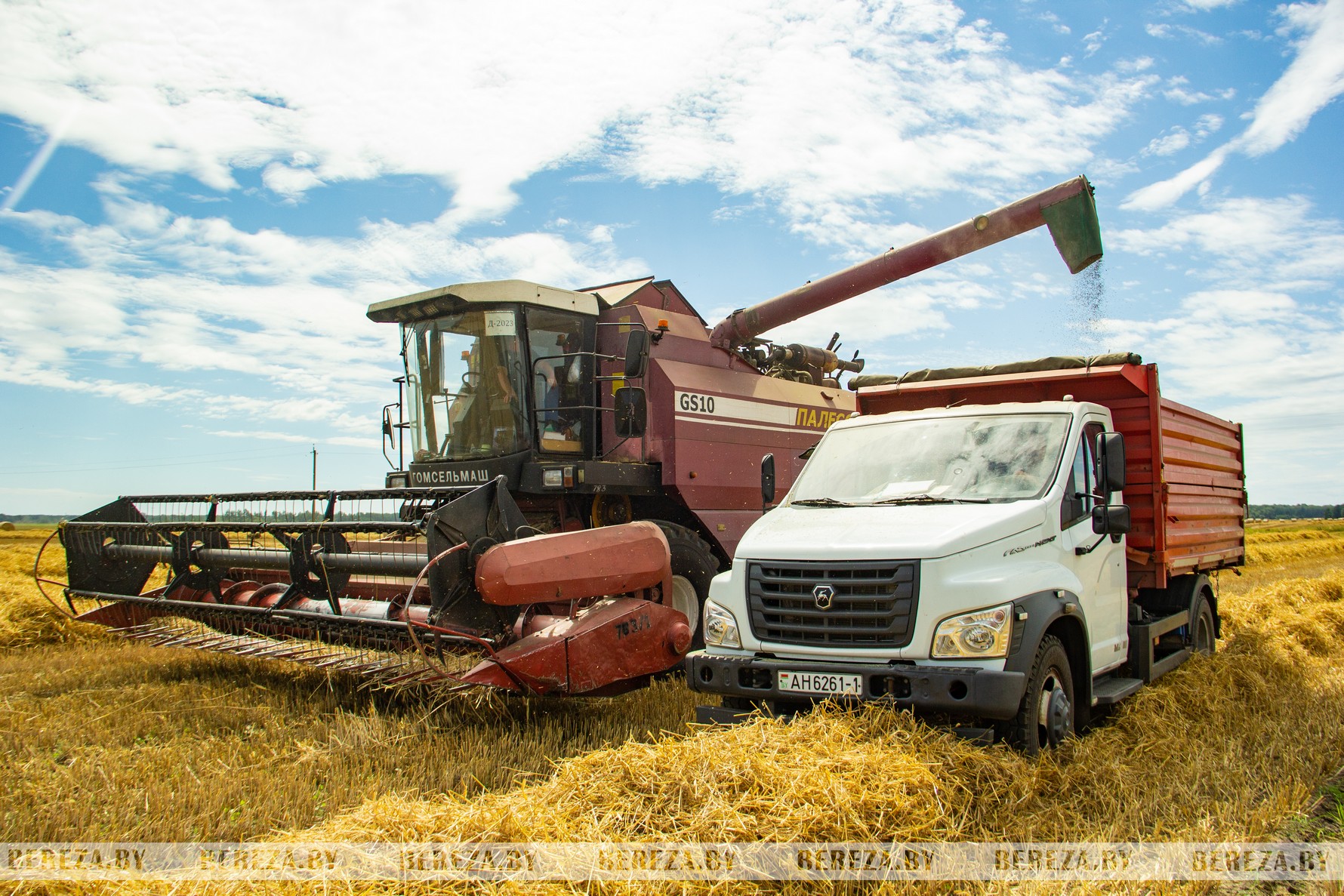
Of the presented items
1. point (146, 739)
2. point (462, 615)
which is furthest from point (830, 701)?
point (146, 739)

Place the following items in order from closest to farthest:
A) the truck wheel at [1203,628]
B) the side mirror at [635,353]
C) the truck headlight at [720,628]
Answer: the truck headlight at [720,628] → the truck wheel at [1203,628] → the side mirror at [635,353]

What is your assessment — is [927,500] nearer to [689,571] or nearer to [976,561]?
[976,561]

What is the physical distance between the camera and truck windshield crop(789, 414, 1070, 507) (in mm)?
5449

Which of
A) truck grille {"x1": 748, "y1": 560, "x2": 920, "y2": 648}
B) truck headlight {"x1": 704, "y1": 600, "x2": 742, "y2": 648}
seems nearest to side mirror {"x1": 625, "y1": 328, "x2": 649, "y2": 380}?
truck headlight {"x1": 704, "y1": 600, "x2": 742, "y2": 648}

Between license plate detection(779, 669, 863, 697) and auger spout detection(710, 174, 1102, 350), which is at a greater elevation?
auger spout detection(710, 174, 1102, 350)

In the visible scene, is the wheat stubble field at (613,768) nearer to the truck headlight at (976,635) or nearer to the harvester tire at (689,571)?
the truck headlight at (976,635)

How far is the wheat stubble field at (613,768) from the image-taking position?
364cm

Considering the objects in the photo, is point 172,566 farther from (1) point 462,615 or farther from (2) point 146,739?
(1) point 462,615

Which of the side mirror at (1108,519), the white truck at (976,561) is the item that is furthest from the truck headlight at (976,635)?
the side mirror at (1108,519)

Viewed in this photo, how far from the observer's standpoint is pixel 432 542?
5.72m

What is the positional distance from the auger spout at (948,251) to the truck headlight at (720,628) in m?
5.46

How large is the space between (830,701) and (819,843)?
1.15 m

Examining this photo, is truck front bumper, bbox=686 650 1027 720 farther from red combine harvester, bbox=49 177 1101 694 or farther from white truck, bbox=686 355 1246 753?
red combine harvester, bbox=49 177 1101 694

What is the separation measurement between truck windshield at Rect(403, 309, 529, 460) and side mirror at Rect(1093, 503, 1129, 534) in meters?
4.79
